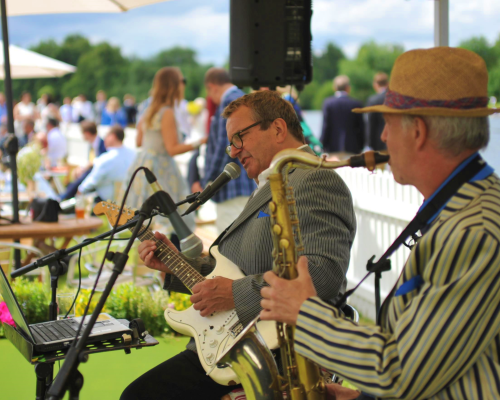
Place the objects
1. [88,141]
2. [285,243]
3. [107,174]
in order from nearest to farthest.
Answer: [285,243]
[107,174]
[88,141]

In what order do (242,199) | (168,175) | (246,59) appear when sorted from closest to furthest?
(246,59) → (242,199) → (168,175)

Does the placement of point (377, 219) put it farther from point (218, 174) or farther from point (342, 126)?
point (342, 126)

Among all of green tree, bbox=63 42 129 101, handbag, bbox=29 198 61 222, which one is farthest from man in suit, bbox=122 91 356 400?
green tree, bbox=63 42 129 101

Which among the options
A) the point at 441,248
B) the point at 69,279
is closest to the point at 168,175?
the point at 69,279

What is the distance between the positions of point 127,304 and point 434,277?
3620mm

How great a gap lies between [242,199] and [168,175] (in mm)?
999

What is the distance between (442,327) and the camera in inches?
51.3

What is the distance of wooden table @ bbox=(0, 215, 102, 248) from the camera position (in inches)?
206

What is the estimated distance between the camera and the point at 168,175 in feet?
19.1

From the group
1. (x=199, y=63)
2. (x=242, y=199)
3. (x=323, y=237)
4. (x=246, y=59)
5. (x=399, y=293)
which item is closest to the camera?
(x=399, y=293)

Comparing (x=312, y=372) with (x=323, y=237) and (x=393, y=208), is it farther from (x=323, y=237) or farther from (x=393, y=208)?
(x=393, y=208)

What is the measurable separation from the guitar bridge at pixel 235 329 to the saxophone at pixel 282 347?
35cm

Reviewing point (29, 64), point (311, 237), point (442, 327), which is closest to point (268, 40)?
point (311, 237)

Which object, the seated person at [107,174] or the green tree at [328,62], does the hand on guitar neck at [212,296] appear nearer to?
the seated person at [107,174]
